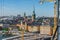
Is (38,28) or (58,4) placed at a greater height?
(58,4)

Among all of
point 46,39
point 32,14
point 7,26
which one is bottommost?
point 46,39

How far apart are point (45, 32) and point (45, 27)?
54 cm

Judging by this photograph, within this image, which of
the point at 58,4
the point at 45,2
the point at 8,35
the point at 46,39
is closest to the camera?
the point at 58,4

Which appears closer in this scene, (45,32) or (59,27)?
(59,27)

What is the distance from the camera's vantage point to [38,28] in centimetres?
1830

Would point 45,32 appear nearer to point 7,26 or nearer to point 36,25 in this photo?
point 36,25

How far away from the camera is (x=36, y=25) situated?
62.4 feet

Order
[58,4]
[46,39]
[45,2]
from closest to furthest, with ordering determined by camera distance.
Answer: [58,4] → [45,2] → [46,39]

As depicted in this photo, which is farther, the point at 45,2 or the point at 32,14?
the point at 32,14

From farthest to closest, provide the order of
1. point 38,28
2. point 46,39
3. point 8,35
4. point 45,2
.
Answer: point 38,28, point 8,35, point 46,39, point 45,2

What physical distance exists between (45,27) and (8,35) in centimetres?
344

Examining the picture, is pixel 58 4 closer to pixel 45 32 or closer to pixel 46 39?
pixel 46 39

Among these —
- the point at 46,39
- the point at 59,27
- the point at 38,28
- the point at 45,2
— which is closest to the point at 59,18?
the point at 59,27

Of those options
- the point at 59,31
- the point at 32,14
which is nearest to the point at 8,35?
the point at 32,14
